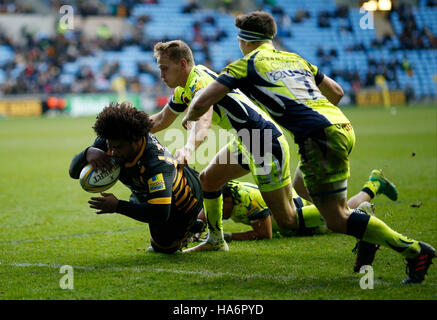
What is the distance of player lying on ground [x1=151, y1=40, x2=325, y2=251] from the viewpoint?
19.0 feet

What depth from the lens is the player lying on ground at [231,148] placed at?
5.80m

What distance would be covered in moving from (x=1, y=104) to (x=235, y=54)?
59.0ft

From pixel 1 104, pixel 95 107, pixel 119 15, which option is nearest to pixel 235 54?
pixel 119 15

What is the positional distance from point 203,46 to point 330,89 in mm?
40050

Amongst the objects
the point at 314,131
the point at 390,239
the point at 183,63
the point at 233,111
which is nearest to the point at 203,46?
the point at 183,63

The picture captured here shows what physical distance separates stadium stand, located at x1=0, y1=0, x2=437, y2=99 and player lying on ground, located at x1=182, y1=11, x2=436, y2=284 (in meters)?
34.0

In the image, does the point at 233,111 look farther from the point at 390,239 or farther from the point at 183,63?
the point at 390,239

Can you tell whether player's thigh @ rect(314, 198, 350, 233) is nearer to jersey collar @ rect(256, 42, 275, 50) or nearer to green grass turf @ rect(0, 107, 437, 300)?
green grass turf @ rect(0, 107, 437, 300)

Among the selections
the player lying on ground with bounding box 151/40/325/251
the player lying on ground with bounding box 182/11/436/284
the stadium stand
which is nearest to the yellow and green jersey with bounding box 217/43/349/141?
the player lying on ground with bounding box 182/11/436/284

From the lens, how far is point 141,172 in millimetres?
5398

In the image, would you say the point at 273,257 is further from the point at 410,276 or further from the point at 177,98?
the point at 177,98

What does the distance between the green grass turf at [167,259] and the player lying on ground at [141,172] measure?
17.0 inches

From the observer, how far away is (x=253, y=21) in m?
5.25

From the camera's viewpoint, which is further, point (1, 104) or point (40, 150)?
point (1, 104)
